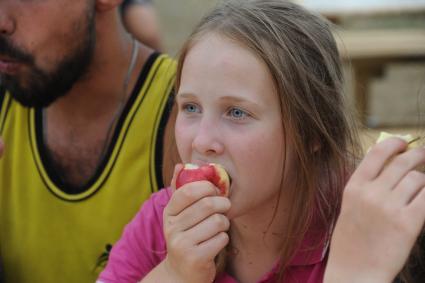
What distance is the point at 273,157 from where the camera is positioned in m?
1.81

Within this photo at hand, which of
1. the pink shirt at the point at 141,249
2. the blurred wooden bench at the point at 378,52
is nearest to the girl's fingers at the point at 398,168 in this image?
the pink shirt at the point at 141,249

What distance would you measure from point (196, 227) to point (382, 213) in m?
0.45

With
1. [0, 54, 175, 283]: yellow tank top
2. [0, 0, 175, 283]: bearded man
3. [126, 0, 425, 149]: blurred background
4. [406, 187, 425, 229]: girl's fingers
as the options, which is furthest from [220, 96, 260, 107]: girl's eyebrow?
[126, 0, 425, 149]: blurred background

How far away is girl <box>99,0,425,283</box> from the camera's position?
5.66 ft

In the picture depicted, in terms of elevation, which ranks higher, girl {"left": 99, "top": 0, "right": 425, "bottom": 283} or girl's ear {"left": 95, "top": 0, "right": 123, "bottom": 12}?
girl's ear {"left": 95, "top": 0, "right": 123, "bottom": 12}

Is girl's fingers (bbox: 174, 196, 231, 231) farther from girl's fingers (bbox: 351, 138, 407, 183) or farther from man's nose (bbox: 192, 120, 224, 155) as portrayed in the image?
girl's fingers (bbox: 351, 138, 407, 183)

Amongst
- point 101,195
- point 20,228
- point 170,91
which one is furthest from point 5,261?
point 170,91

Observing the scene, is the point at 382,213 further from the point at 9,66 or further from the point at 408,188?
the point at 9,66

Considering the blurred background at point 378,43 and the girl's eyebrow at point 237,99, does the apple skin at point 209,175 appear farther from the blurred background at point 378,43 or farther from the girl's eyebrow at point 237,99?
the blurred background at point 378,43

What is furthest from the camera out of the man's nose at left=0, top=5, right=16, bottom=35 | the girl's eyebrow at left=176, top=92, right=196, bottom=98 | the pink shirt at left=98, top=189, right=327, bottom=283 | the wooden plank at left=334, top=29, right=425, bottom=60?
the wooden plank at left=334, top=29, right=425, bottom=60

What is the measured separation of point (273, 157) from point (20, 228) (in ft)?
3.86

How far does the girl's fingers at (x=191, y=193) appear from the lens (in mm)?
1671

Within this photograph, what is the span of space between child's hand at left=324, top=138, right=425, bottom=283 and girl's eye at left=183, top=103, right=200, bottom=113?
18.8 inches

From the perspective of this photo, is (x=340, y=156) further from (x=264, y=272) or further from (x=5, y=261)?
(x=5, y=261)
